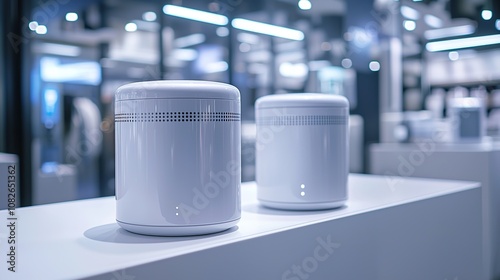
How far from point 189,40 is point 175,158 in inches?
311

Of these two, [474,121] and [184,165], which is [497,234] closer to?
[474,121]

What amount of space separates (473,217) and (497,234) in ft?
5.22

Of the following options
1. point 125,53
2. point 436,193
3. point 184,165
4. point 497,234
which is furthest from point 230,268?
point 125,53

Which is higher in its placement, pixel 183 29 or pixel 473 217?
pixel 183 29

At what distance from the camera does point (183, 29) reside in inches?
313

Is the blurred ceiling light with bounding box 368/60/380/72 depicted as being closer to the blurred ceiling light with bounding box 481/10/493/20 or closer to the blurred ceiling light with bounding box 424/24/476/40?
the blurred ceiling light with bounding box 481/10/493/20

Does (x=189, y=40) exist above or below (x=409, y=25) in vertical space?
above

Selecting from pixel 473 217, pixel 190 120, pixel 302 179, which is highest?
pixel 190 120

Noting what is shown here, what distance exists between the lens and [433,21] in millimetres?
4738

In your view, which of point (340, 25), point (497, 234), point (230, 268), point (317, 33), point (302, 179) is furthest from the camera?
point (317, 33)

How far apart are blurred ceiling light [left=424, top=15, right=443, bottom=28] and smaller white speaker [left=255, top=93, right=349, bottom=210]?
420cm

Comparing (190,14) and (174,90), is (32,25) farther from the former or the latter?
(174,90)

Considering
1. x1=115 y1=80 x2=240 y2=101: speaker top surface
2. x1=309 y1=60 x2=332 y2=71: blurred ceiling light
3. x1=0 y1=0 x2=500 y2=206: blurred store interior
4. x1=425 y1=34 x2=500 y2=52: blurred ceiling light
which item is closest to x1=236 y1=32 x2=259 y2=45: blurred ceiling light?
x1=0 y1=0 x2=500 y2=206: blurred store interior

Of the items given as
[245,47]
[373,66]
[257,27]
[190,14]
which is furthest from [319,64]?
[373,66]
